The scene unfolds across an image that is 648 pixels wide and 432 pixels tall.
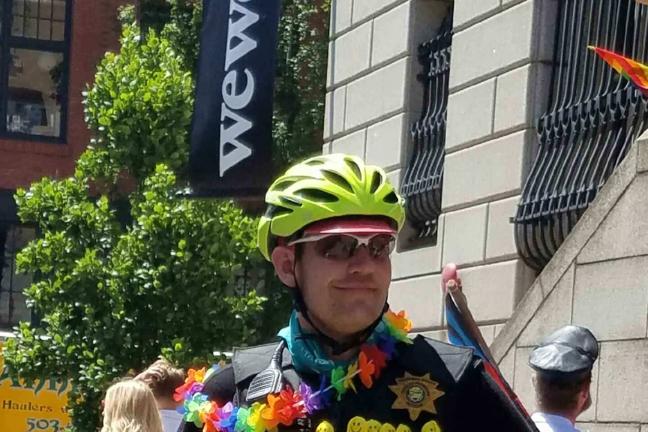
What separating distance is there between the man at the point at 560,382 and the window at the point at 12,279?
22.1 metres

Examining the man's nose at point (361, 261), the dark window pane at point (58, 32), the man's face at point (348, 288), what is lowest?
the man's face at point (348, 288)

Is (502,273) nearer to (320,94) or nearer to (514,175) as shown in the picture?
(514,175)

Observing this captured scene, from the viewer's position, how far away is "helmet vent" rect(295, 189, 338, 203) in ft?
10.6

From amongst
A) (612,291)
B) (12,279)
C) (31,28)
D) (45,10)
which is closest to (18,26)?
(31,28)

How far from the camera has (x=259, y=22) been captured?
45.3ft

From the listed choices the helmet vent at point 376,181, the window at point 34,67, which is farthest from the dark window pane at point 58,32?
the helmet vent at point 376,181

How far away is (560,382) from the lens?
218 inches

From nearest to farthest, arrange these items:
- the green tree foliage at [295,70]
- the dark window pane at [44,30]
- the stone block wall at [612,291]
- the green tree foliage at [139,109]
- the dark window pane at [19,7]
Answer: the stone block wall at [612,291] → the green tree foliage at [139,109] → the green tree foliage at [295,70] → the dark window pane at [19,7] → the dark window pane at [44,30]

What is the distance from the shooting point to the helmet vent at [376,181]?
3.28 metres

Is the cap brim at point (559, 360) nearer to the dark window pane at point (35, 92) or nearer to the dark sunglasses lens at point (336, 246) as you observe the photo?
the dark sunglasses lens at point (336, 246)

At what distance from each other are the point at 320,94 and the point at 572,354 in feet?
63.7

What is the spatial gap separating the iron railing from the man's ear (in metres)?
8.18

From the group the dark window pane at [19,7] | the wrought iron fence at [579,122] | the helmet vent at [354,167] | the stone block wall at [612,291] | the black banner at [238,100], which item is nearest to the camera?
the helmet vent at [354,167]

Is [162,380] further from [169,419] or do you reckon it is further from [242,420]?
[242,420]
